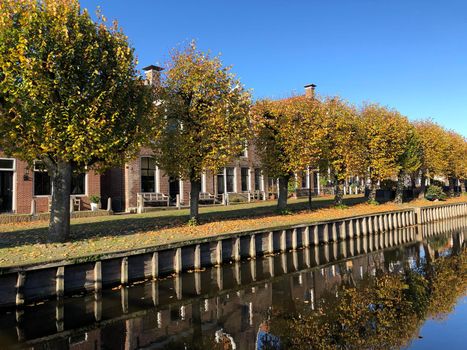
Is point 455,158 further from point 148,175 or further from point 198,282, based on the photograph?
point 198,282

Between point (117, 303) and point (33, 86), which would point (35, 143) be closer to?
point (33, 86)

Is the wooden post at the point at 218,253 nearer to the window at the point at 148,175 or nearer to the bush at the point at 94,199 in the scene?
the bush at the point at 94,199

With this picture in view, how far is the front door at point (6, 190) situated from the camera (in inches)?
968

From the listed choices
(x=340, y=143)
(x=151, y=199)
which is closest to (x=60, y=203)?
(x=151, y=199)

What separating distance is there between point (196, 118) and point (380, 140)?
62.1 ft

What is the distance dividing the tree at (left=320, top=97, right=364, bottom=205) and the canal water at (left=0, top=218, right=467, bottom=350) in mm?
13214

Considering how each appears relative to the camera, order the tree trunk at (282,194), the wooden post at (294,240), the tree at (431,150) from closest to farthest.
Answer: the wooden post at (294,240) < the tree trunk at (282,194) < the tree at (431,150)

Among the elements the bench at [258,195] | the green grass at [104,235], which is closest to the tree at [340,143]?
the green grass at [104,235]

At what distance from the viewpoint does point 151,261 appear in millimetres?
13156

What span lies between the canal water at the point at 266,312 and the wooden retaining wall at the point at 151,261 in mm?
328

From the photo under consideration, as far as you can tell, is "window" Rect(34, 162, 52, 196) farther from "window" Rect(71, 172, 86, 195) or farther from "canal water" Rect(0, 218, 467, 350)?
"canal water" Rect(0, 218, 467, 350)

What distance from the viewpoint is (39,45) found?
12523 mm

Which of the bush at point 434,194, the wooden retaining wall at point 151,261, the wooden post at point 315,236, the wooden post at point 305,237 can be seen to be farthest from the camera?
the bush at point 434,194

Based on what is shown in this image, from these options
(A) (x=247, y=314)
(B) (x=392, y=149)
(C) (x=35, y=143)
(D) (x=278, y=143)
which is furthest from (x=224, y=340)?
(B) (x=392, y=149)
